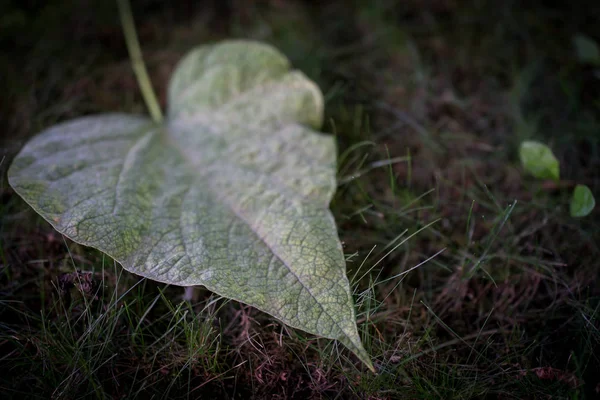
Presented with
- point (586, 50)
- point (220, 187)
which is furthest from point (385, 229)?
point (586, 50)

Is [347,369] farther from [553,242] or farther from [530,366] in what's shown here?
[553,242]

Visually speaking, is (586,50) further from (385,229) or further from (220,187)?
(220,187)

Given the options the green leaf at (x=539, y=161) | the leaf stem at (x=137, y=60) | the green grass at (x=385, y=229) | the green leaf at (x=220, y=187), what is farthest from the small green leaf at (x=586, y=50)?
the leaf stem at (x=137, y=60)

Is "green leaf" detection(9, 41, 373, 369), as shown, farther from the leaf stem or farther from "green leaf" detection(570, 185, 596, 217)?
"green leaf" detection(570, 185, 596, 217)

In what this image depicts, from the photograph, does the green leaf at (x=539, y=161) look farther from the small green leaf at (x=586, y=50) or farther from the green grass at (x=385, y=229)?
the small green leaf at (x=586, y=50)

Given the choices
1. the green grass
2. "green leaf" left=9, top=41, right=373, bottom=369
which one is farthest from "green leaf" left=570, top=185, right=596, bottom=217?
"green leaf" left=9, top=41, right=373, bottom=369
